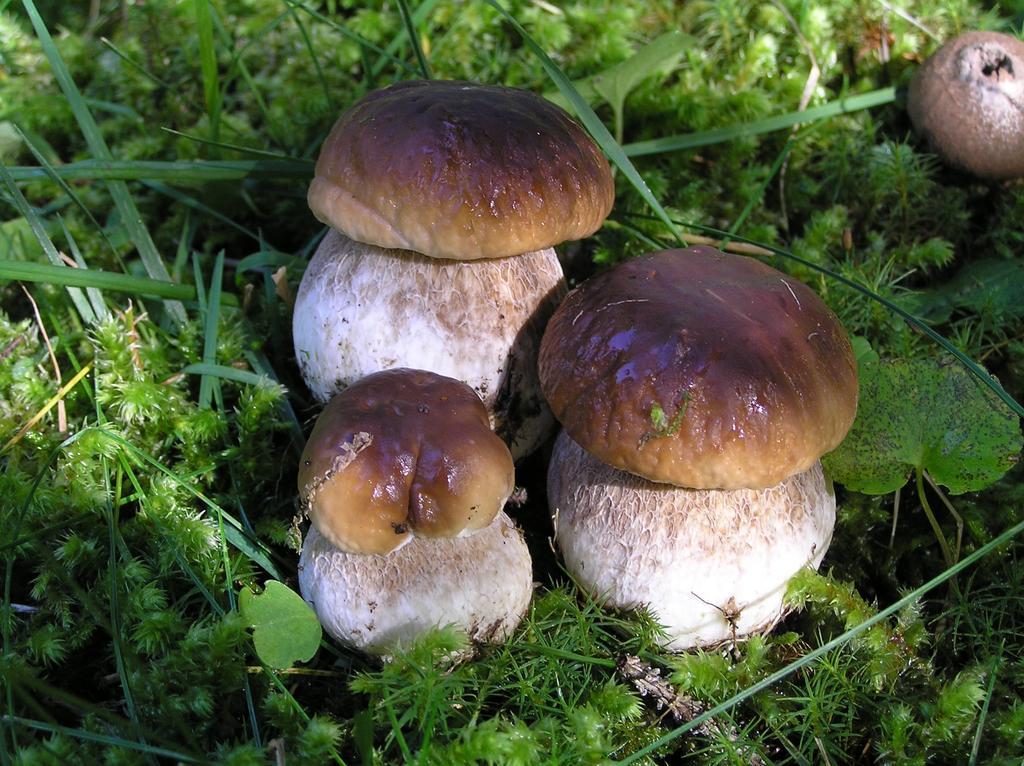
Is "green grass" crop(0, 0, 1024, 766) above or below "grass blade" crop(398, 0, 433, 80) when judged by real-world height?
below

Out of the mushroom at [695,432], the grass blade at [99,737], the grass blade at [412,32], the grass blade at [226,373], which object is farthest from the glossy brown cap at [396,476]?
the grass blade at [412,32]

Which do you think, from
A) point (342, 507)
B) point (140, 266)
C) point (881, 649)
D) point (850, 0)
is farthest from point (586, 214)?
point (850, 0)

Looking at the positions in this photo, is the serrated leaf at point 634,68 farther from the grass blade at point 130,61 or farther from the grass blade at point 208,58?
the grass blade at point 130,61

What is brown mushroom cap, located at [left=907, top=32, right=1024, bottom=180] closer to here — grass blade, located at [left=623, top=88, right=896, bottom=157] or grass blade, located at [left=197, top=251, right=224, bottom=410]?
grass blade, located at [left=623, top=88, right=896, bottom=157]

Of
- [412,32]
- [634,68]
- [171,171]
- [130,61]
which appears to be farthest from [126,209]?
[634,68]

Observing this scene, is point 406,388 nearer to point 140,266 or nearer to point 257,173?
point 257,173

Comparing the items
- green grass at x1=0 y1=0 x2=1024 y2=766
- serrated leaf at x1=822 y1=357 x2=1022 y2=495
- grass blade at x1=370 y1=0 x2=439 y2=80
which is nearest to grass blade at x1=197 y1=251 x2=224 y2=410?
green grass at x1=0 y1=0 x2=1024 y2=766
